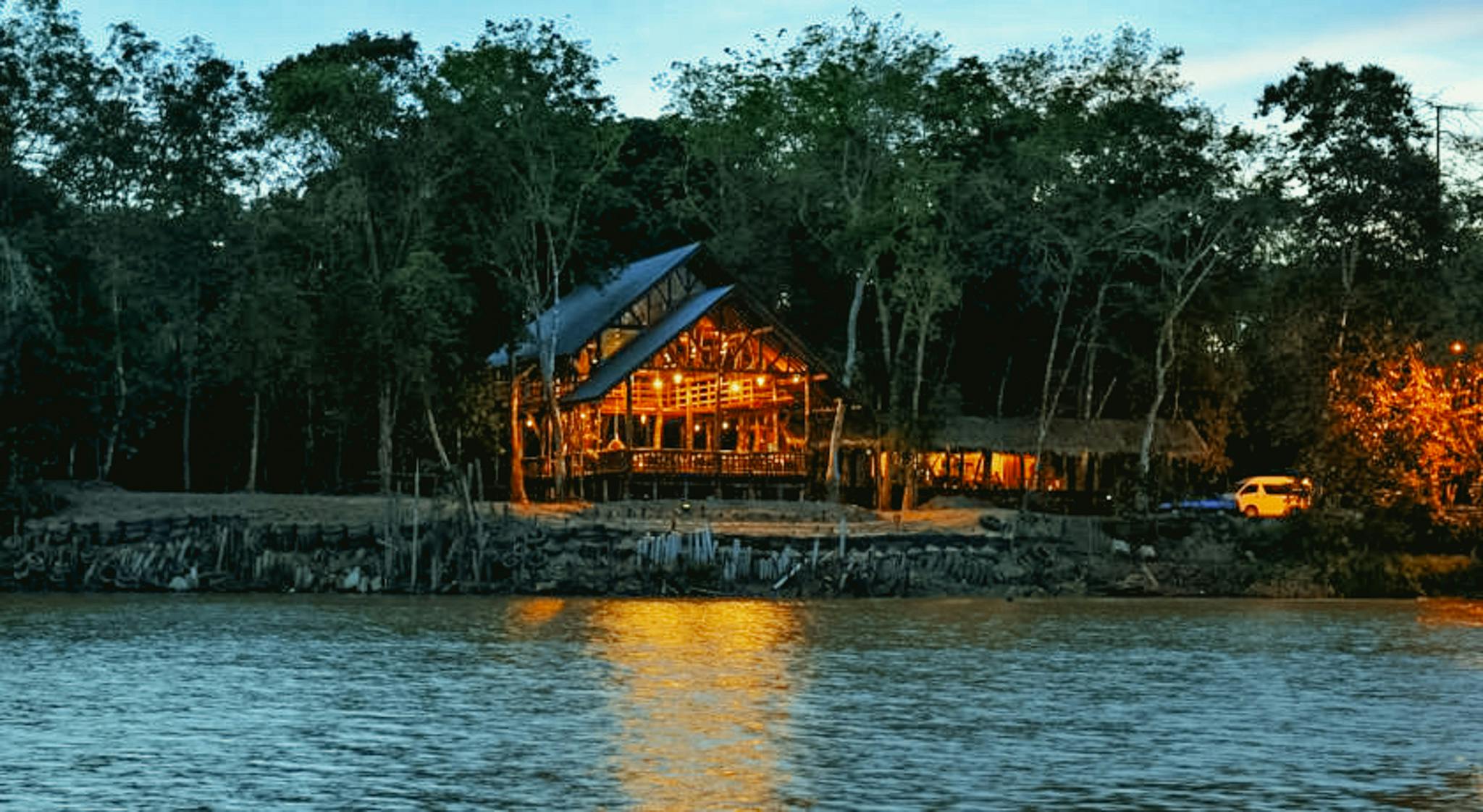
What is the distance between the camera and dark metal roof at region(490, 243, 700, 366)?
69125mm

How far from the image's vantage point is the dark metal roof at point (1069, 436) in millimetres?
75562

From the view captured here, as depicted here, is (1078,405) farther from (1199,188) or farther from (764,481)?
(764,481)

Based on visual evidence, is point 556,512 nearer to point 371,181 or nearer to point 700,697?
point 371,181

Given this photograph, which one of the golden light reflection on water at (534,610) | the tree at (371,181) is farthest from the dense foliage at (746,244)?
the golden light reflection on water at (534,610)

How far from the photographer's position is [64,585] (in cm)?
4875

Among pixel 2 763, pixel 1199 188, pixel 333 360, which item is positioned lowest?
pixel 2 763

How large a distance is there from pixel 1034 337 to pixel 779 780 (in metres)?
59.4

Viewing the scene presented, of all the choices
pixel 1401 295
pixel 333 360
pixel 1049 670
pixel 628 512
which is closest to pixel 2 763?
pixel 1049 670

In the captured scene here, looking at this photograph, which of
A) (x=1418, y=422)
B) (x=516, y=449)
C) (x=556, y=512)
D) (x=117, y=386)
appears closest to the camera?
(x=1418, y=422)

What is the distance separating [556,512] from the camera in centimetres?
5797

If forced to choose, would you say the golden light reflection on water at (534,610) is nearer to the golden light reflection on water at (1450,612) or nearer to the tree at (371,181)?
the tree at (371,181)

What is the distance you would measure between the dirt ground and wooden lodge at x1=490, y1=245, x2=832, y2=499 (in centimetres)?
419

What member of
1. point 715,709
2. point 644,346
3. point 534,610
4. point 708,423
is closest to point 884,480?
point 708,423

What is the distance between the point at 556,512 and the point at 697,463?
9.26 metres
